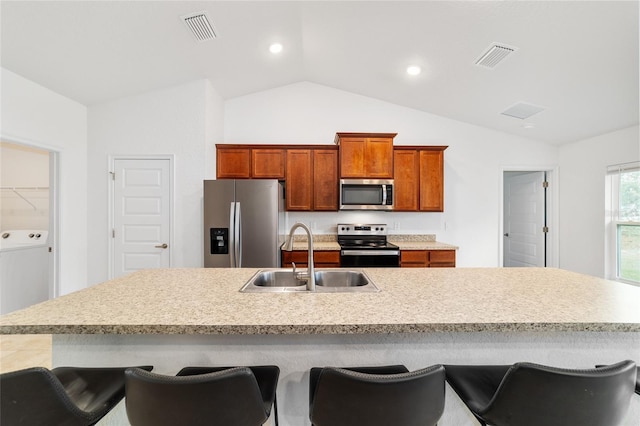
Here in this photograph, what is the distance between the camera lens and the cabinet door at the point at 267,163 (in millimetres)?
3744

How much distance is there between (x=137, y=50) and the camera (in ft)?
9.07

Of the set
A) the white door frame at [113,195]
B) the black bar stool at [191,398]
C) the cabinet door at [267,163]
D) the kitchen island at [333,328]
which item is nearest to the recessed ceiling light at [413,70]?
the cabinet door at [267,163]

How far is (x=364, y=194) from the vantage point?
369 centimetres

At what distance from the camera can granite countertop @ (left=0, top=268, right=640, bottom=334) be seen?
994mm

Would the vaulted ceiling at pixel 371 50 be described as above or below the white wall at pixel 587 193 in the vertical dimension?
above

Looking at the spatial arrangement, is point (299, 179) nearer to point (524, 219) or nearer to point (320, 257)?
point (320, 257)

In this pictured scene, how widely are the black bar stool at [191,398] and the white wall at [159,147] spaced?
2786 mm

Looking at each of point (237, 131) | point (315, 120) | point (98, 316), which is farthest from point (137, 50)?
point (98, 316)

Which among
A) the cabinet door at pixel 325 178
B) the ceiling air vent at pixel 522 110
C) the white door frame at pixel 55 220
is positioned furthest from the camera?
the cabinet door at pixel 325 178

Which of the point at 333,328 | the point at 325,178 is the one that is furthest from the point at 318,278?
the point at 325,178

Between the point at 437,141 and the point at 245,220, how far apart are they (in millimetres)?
3033

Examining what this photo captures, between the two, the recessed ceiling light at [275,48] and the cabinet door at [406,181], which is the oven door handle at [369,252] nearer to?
the cabinet door at [406,181]

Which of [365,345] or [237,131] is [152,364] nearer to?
[365,345]

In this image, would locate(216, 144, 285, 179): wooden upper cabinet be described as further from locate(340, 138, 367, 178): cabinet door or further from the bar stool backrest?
the bar stool backrest
